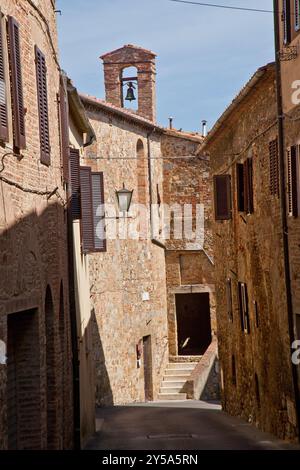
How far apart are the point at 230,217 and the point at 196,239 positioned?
49.7 feet

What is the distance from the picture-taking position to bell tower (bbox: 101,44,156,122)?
114ft

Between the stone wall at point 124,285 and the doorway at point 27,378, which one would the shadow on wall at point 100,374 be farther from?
the doorway at point 27,378

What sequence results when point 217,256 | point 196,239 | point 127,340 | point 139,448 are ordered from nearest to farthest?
point 139,448 < point 217,256 < point 127,340 < point 196,239

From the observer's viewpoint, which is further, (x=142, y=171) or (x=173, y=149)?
(x=173, y=149)

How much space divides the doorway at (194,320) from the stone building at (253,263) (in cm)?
1339

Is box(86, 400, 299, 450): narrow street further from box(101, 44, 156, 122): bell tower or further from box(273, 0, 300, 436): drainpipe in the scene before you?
box(101, 44, 156, 122): bell tower

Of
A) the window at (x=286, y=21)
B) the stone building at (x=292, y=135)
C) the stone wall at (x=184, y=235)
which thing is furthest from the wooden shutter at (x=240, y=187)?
the stone wall at (x=184, y=235)

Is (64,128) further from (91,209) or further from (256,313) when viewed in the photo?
(256,313)

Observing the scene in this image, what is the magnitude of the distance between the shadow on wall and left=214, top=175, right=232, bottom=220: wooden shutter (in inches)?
221

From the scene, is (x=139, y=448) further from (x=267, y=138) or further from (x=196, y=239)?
(x=196, y=239)

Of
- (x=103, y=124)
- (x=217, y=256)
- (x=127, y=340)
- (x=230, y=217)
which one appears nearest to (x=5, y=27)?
(x=230, y=217)

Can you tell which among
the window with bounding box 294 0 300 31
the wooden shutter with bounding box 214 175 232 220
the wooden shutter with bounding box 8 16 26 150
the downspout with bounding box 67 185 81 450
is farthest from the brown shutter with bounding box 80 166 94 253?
the wooden shutter with bounding box 8 16 26 150

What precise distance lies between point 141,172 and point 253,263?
14887 mm

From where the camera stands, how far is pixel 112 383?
28.1 m
